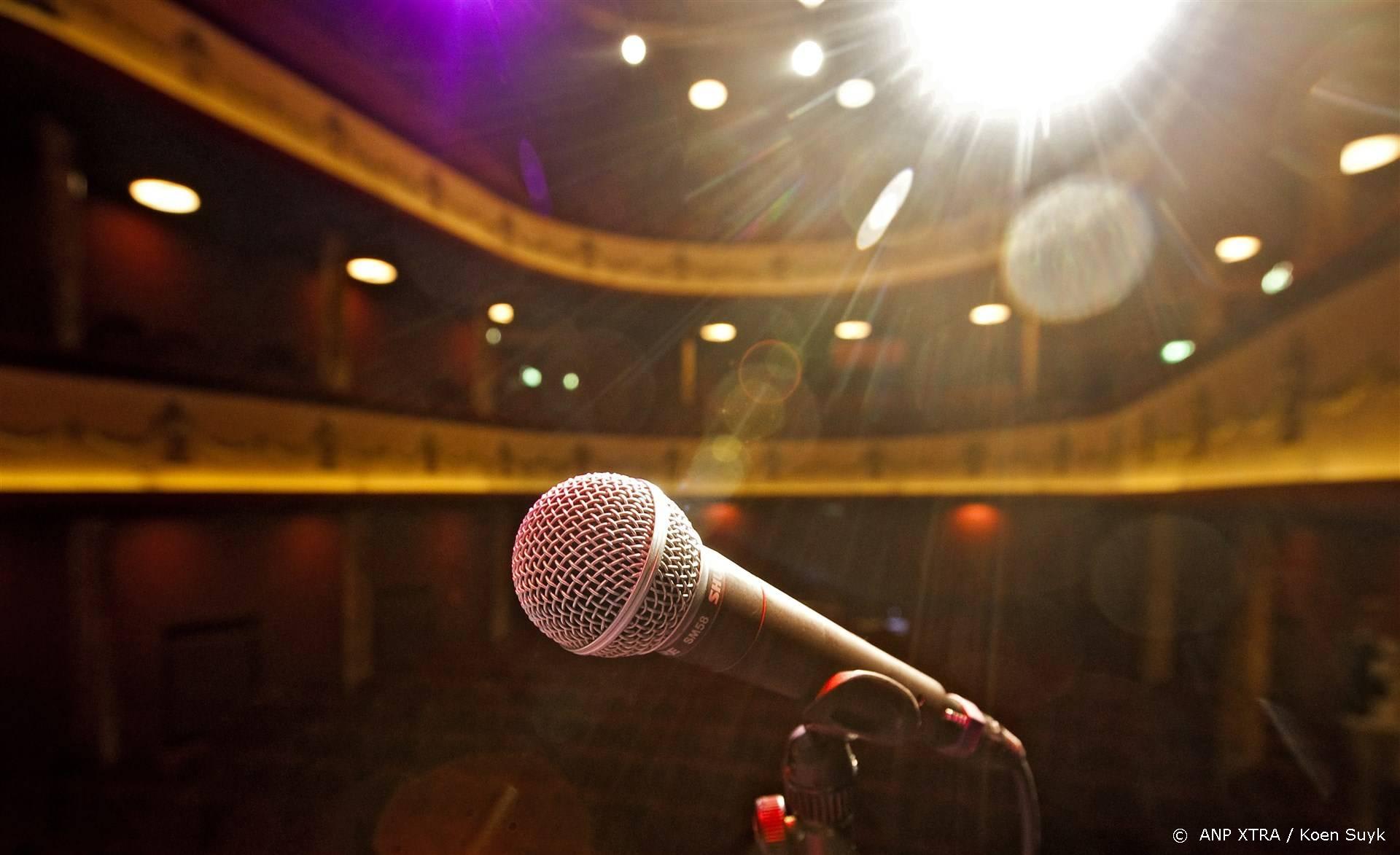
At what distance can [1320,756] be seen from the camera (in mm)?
3832

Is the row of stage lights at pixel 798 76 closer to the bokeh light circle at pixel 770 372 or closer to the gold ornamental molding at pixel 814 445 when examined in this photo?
the bokeh light circle at pixel 770 372

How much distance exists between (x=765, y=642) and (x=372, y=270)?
7.53 meters

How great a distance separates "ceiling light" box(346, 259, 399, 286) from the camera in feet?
22.8

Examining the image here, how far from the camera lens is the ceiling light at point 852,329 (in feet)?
37.4

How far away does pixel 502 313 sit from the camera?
1036 cm

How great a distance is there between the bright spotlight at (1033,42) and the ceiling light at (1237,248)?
1.89 metres

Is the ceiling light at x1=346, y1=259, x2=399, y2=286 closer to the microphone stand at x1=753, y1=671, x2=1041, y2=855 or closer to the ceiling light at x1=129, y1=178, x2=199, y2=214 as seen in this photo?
the ceiling light at x1=129, y1=178, x2=199, y2=214

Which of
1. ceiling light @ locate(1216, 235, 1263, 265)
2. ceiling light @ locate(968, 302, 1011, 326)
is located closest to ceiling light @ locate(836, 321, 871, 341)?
ceiling light @ locate(968, 302, 1011, 326)

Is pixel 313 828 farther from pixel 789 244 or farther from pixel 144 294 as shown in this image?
pixel 789 244

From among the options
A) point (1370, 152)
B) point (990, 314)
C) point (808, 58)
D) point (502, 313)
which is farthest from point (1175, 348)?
point (502, 313)

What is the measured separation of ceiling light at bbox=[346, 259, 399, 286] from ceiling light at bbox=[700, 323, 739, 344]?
565 centimetres

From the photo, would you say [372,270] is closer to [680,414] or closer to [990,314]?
[680,414]

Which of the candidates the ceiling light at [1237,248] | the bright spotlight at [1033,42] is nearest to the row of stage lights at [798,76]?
the bright spotlight at [1033,42]

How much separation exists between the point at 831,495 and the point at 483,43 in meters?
8.21
